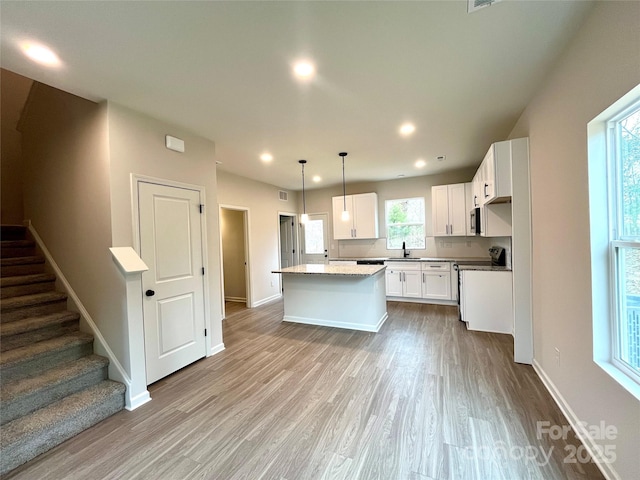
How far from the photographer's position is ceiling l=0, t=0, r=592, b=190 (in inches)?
59.5

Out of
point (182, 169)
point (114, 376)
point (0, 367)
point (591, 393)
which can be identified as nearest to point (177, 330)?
point (114, 376)

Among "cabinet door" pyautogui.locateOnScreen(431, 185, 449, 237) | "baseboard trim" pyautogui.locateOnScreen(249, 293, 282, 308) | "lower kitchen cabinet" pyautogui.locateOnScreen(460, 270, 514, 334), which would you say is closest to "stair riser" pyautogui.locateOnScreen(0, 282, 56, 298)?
"baseboard trim" pyautogui.locateOnScreen(249, 293, 282, 308)

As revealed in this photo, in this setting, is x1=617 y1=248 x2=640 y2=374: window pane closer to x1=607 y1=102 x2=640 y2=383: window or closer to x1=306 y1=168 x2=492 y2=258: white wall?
x1=607 y1=102 x2=640 y2=383: window

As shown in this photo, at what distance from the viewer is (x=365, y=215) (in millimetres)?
6117

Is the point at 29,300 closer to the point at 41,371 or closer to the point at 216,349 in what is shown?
the point at 41,371

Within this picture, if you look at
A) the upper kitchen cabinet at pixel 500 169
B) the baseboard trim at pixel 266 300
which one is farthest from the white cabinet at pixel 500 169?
the baseboard trim at pixel 266 300

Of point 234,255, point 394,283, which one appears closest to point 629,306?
point 394,283

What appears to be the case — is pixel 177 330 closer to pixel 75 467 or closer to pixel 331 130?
pixel 75 467

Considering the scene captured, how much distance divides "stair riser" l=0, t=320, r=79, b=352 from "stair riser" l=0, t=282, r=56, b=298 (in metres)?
0.58

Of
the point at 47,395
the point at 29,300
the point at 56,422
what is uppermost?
the point at 29,300

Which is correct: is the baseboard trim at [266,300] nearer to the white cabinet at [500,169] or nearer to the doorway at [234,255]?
the doorway at [234,255]

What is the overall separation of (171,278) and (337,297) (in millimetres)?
2314

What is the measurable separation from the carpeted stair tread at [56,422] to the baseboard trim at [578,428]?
343 cm

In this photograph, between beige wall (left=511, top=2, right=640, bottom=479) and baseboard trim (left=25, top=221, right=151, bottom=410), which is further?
baseboard trim (left=25, top=221, right=151, bottom=410)
